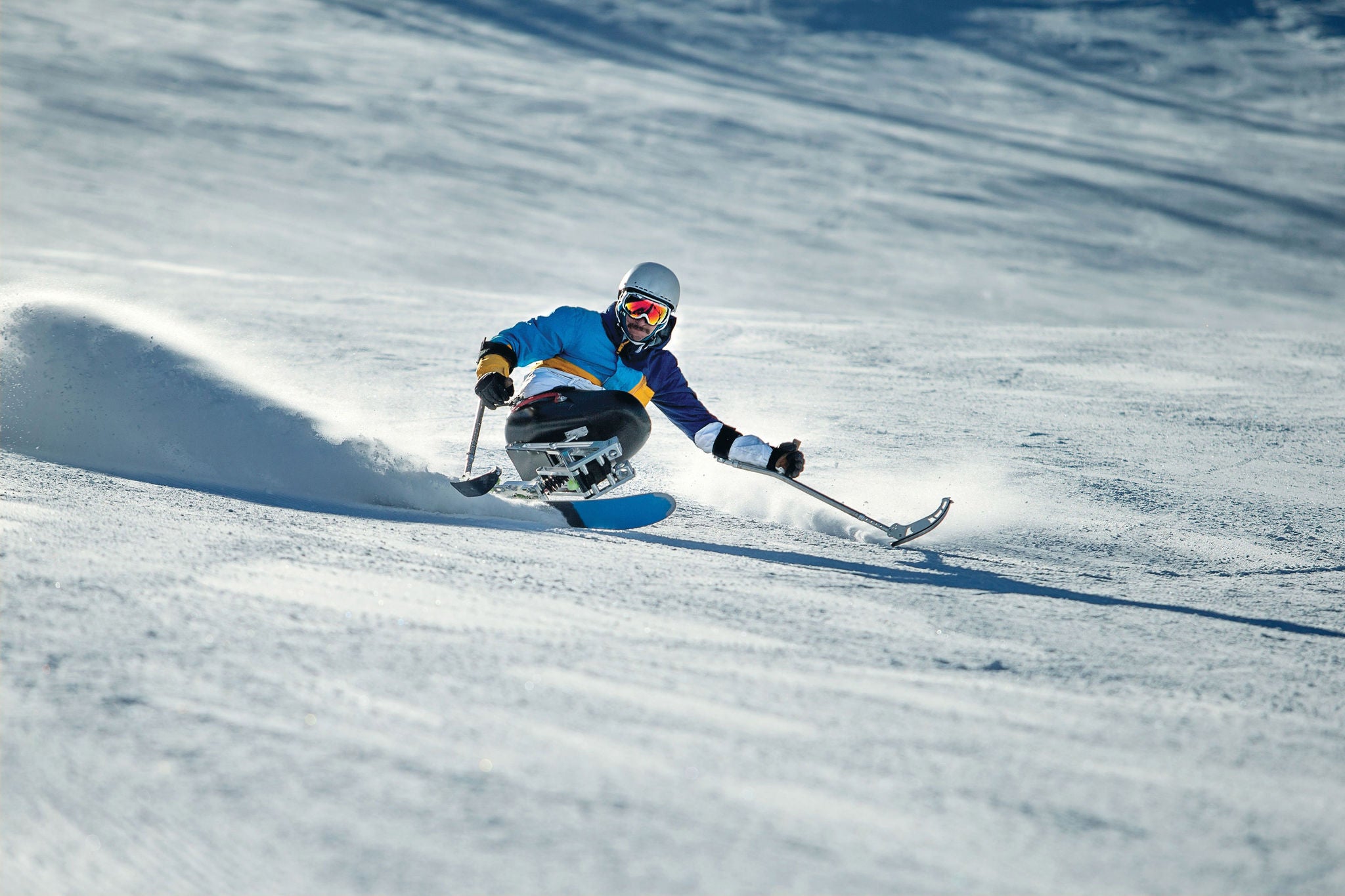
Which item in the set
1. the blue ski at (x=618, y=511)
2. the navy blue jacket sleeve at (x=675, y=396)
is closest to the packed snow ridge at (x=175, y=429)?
the blue ski at (x=618, y=511)

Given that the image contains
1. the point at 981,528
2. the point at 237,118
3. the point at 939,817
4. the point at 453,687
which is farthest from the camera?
the point at 237,118

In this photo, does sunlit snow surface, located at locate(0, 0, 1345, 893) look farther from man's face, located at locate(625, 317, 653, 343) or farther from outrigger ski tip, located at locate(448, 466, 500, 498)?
man's face, located at locate(625, 317, 653, 343)

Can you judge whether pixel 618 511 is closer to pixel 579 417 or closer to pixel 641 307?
pixel 579 417

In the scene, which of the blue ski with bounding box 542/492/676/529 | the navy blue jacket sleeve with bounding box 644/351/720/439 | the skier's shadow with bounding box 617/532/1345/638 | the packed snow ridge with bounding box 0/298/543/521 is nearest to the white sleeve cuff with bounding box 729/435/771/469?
the navy blue jacket sleeve with bounding box 644/351/720/439

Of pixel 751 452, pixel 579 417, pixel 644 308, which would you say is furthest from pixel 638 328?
pixel 751 452

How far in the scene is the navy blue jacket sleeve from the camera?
495cm

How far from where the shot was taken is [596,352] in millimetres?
4852

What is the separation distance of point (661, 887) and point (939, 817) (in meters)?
0.57

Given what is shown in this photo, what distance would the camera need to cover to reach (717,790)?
2068 millimetres

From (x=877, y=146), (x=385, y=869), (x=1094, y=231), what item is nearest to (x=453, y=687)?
(x=385, y=869)

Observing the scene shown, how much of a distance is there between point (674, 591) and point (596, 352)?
178 cm

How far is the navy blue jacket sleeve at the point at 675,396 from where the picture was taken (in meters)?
4.95

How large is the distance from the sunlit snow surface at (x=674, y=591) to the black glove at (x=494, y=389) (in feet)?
1.53

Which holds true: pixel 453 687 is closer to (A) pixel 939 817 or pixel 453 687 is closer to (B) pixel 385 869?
(B) pixel 385 869
